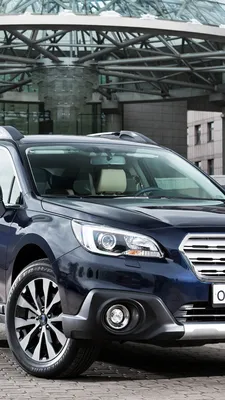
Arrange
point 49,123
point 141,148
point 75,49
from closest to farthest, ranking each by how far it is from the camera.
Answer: point 141,148, point 75,49, point 49,123

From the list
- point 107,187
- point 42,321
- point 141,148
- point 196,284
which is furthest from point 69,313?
point 141,148

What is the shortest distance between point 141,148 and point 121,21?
127 feet

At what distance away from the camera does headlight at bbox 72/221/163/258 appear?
20.8 ft

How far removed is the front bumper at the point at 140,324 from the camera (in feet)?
20.7

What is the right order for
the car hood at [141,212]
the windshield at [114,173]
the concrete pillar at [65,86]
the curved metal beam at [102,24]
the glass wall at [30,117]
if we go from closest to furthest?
the car hood at [141,212], the windshield at [114,173], the curved metal beam at [102,24], the concrete pillar at [65,86], the glass wall at [30,117]

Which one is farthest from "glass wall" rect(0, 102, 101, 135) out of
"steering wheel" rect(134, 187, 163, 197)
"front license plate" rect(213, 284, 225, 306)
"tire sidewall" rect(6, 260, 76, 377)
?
"front license plate" rect(213, 284, 225, 306)

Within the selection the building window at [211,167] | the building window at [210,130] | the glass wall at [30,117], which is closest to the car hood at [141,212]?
the glass wall at [30,117]

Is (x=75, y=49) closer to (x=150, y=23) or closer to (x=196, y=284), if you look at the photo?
(x=150, y=23)

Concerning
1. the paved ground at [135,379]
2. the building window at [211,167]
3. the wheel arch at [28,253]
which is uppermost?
the building window at [211,167]

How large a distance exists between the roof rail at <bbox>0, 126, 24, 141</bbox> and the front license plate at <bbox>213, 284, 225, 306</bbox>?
7.90 ft

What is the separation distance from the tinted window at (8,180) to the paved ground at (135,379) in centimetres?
118

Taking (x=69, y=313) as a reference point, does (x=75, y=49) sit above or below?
above

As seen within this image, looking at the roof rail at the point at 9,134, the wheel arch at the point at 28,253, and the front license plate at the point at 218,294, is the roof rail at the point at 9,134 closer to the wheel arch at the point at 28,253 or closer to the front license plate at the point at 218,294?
the wheel arch at the point at 28,253

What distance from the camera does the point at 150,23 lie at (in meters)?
46.6
